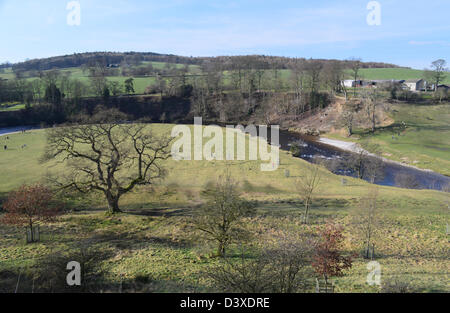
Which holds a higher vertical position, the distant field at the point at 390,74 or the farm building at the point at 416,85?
the distant field at the point at 390,74

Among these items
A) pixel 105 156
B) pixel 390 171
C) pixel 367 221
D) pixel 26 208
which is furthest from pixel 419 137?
pixel 26 208

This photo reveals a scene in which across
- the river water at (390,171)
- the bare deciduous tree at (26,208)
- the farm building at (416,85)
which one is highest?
the farm building at (416,85)

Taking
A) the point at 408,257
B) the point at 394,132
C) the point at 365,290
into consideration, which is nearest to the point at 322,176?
the point at 408,257

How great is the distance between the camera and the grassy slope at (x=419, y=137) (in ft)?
171

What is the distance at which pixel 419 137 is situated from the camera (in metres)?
64.2

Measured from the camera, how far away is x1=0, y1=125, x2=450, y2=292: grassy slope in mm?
16656

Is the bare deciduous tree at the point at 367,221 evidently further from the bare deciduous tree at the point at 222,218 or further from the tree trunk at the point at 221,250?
the tree trunk at the point at 221,250

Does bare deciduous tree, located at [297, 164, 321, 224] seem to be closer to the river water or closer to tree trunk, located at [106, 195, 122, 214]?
the river water

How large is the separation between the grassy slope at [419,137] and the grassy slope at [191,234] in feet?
66.9

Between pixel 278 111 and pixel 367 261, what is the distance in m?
84.3

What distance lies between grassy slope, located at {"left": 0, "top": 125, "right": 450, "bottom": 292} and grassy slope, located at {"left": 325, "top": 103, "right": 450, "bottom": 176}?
66.9 ft

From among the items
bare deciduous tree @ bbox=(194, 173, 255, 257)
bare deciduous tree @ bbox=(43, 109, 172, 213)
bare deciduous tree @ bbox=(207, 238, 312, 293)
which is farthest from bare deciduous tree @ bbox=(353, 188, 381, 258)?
bare deciduous tree @ bbox=(43, 109, 172, 213)

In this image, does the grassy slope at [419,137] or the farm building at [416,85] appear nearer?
the grassy slope at [419,137]

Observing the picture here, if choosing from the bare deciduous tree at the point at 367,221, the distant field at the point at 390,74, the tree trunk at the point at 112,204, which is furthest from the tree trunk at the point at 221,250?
the distant field at the point at 390,74
